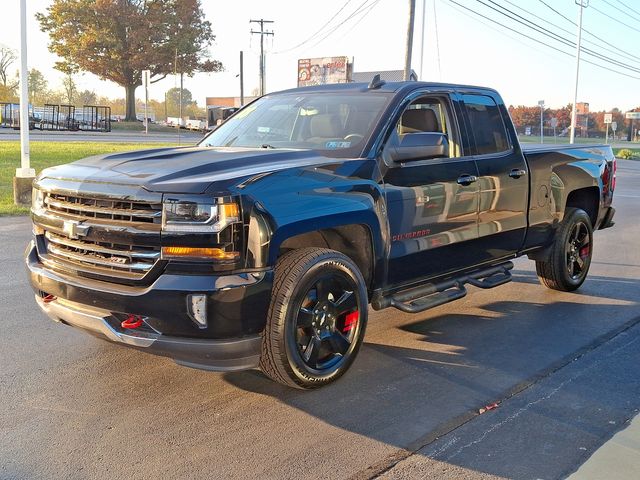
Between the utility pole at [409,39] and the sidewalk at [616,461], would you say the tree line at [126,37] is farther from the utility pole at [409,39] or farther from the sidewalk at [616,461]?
the sidewalk at [616,461]

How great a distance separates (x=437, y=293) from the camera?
5.32 m

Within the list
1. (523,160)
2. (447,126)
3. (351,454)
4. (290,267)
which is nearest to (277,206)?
(290,267)

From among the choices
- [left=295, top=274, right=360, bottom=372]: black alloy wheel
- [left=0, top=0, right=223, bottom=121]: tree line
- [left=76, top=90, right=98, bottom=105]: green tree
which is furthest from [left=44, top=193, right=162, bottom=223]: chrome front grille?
[left=76, top=90, right=98, bottom=105]: green tree

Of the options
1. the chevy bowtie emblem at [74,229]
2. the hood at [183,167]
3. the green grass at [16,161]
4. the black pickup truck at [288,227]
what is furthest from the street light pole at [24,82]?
the chevy bowtie emblem at [74,229]

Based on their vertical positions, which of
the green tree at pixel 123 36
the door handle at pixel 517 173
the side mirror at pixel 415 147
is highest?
the green tree at pixel 123 36

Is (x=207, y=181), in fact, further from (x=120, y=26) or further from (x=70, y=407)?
(x=120, y=26)

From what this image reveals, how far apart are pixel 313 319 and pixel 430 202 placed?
1.42 metres

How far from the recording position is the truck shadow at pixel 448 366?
151 inches

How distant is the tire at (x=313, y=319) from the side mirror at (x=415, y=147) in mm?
908

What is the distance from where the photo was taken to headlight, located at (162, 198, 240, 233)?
3.59 meters

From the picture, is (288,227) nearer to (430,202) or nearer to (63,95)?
(430,202)

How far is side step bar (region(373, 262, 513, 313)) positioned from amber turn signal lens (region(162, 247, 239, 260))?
1.48m

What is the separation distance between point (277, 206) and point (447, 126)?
86.7 inches

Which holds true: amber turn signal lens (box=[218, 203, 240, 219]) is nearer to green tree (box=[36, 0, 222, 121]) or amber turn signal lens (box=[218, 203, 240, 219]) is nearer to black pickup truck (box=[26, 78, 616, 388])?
black pickup truck (box=[26, 78, 616, 388])
